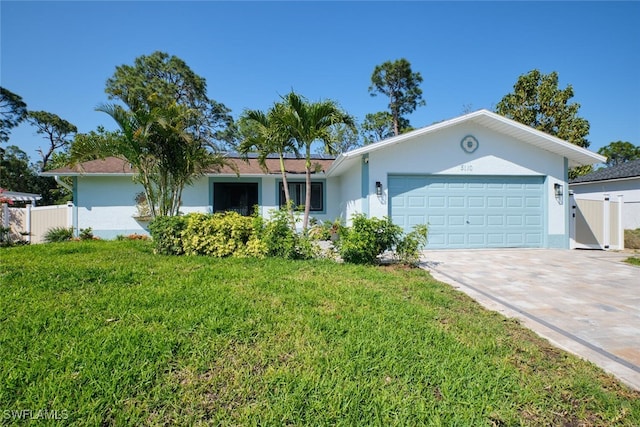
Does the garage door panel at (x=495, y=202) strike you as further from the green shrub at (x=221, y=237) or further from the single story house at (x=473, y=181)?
the green shrub at (x=221, y=237)

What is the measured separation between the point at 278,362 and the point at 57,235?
1220cm

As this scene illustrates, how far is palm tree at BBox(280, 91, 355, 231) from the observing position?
372 inches

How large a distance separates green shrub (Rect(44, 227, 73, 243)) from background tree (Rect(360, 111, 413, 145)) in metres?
23.0

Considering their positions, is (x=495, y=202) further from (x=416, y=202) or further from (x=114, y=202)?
(x=114, y=202)

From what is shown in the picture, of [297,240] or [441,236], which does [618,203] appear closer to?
[441,236]

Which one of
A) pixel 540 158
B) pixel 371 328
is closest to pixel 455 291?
pixel 371 328

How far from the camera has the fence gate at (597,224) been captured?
10.5m

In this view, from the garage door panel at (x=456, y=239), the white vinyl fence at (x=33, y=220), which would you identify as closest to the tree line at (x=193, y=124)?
the white vinyl fence at (x=33, y=220)

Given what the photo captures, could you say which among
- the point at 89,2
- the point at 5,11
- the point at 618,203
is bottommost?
the point at 618,203

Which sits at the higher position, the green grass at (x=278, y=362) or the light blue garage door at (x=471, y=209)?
the light blue garage door at (x=471, y=209)

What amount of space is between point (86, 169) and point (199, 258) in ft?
28.5

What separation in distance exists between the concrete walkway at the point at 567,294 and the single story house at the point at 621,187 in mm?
8322

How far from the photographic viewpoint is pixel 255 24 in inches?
377

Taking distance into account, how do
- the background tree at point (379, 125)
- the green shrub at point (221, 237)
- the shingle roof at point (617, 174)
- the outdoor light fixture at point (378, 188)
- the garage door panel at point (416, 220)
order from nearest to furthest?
1. the green shrub at point (221, 237)
2. the outdoor light fixture at point (378, 188)
3. the garage door panel at point (416, 220)
4. the shingle roof at point (617, 174)
5. the background tree at point (379, 125)
